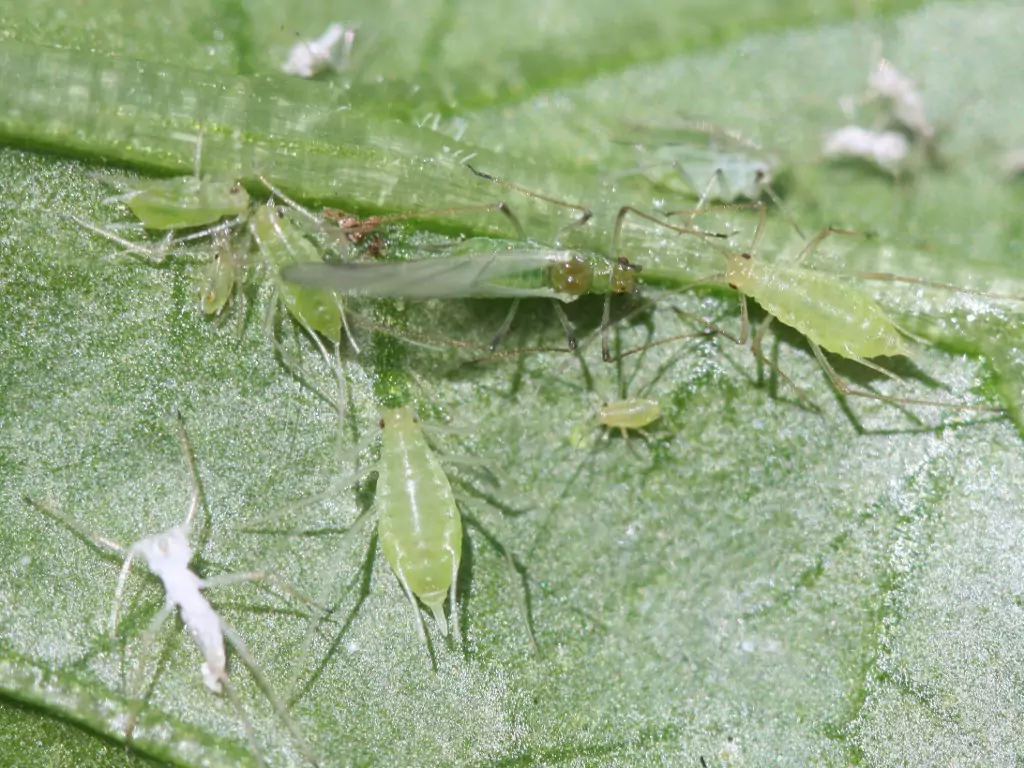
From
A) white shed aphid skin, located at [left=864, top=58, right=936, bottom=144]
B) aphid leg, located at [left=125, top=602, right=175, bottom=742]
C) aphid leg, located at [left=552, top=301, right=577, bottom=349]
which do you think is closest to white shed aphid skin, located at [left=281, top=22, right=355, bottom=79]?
aphid leg, located at [left=552, top=301, right=577, bottom=349]

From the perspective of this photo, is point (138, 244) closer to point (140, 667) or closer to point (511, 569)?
point (140, 667)

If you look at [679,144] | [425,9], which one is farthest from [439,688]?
[425,9]

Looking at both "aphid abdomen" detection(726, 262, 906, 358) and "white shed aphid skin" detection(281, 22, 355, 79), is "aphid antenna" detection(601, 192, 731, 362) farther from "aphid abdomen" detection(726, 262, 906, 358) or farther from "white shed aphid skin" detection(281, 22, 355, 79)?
"white shed aphid skin" detection(281, 22, 355, 79)

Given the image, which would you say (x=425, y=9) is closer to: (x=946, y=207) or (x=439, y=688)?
(x=946, y=207)

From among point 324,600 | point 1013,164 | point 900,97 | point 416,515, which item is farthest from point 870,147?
point 324,600

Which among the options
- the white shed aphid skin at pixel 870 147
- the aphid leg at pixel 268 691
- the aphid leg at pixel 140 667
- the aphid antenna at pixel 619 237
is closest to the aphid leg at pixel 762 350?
the aphid antenna at pixel 619 237

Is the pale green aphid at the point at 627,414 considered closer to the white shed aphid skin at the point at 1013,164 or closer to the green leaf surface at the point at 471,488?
the green leaf surface at the point at 471,488
